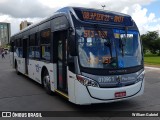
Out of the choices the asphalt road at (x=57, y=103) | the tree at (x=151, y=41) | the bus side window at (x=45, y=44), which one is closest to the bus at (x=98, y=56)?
the asphalt road at (x=57, y=103)

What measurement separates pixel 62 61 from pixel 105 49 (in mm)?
1858

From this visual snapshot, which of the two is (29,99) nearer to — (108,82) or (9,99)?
(9,99)

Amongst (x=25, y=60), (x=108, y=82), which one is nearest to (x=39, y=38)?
(x=25, y=60)

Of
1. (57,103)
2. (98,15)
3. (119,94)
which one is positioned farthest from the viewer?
(57,103)

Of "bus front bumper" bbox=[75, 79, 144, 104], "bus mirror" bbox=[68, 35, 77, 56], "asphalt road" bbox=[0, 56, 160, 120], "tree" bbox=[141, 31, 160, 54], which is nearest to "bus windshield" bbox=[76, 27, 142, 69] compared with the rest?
"bus mirror" bbox=[68, 35, 77, 56]

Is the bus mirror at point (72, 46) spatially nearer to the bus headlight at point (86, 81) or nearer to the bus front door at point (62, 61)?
the bus headlight at point (86, 81)

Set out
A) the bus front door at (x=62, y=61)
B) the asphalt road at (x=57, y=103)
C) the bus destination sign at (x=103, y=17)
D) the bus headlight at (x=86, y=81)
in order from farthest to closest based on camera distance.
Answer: the bus front door at (x=62, y=61) < the asphalt road at (x=57, y=103) < the bus destination sign at (x=103, y=17) < the bus headlight at (x=86, y=81)

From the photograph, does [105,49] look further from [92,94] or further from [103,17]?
[92,94]

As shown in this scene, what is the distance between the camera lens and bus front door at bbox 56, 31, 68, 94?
8.55 meters

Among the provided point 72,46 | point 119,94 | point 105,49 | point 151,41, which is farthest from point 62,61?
point 151,41

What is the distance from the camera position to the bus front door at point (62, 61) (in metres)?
8.55

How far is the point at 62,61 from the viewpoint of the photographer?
8.82m

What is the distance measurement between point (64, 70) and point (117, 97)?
2097 mm

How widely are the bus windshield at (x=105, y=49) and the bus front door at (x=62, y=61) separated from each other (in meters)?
1.32
